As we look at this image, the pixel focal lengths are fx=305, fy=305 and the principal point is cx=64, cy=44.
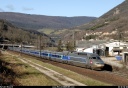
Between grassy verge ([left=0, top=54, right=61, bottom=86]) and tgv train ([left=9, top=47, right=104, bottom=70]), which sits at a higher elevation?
tgv train ([left=9, top=47, right=104, bottom=70])

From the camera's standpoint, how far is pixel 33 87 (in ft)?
84.9

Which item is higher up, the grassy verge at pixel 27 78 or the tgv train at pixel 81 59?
the tgv train at pixel 81 59

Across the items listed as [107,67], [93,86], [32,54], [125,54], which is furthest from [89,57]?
[32,54]

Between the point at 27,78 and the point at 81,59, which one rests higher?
the point at 81,59

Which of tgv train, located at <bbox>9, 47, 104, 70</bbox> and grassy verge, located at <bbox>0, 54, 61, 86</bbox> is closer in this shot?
grassy verge, located at <bbox>0, 54, 61, 86</bbox>

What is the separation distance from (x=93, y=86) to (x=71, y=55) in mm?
41164

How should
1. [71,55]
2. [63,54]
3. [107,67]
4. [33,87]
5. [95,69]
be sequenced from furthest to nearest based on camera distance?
[63,54], [71,55], [107,67], [95,69], [33,87]

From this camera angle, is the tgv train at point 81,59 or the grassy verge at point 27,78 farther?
the tgv train at point 81,59

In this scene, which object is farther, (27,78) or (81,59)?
(81,59)

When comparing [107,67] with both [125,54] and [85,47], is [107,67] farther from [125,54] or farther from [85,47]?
[85,47]

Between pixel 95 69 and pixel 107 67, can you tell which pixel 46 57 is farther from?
pixel 95 69

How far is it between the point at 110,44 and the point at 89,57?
79015mm

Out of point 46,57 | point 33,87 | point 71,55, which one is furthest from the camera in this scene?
point 46,57

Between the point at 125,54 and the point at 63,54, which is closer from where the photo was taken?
the point at 125,54
